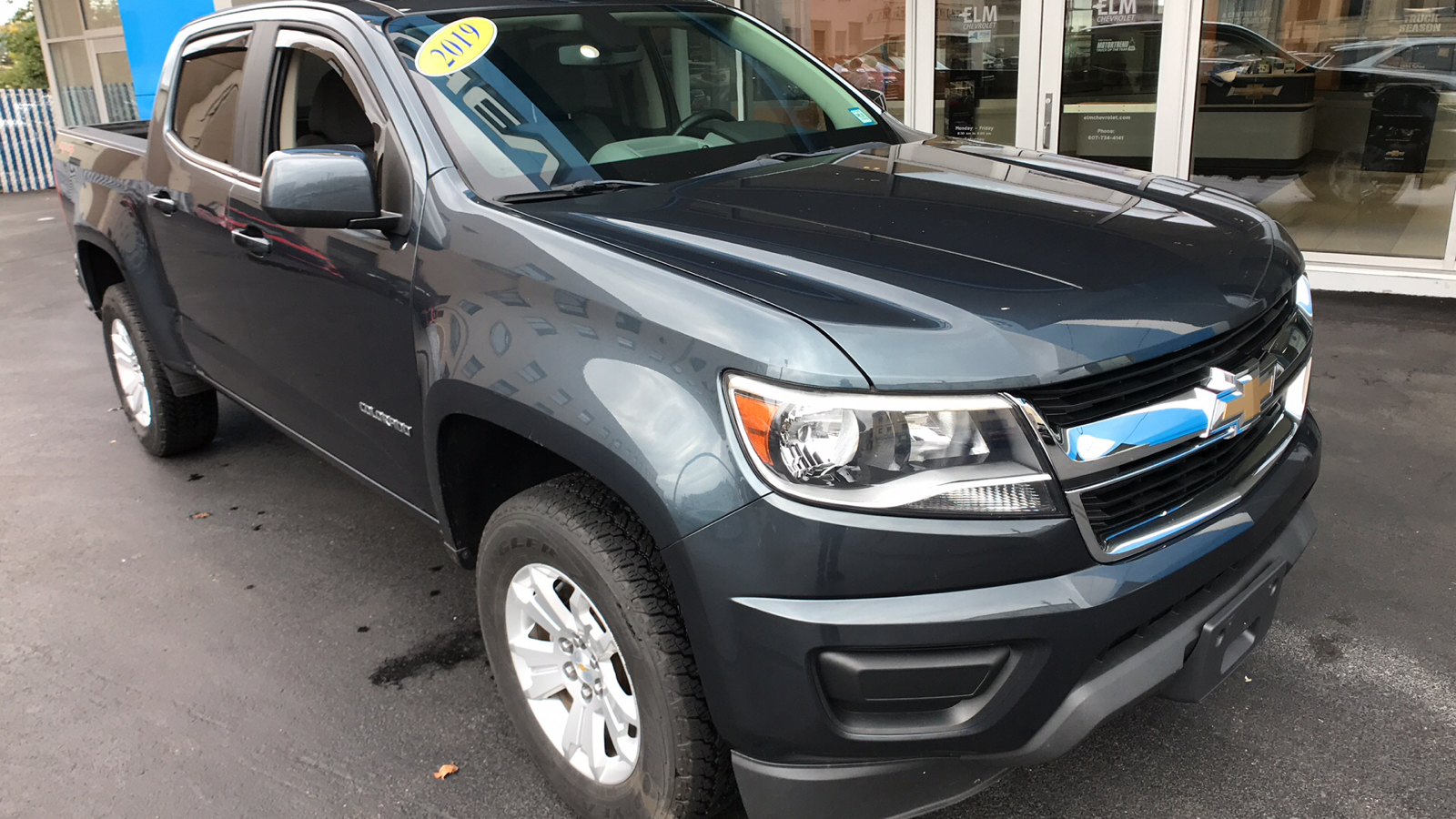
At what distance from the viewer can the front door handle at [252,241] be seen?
301 centimetres

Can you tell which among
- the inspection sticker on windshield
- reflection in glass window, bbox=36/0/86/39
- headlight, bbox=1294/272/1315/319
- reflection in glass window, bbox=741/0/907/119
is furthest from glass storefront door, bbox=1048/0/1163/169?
reflection in glass window, bbox=36/0/86/39

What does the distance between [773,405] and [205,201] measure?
247 cm

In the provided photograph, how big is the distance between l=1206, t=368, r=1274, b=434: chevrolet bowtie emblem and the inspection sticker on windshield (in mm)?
1879

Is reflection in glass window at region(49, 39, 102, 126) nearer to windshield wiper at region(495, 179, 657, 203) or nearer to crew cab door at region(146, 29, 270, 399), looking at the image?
crew cab door at region(146, 29, 270, 399)

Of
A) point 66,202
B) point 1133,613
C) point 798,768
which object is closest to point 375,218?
point 798,768

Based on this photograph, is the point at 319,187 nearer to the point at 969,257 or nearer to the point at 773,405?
the point at 773,405

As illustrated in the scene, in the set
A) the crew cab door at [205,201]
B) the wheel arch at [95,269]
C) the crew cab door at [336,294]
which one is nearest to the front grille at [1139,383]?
the crew cab door at [336,294]

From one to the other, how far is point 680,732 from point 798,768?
0.24m

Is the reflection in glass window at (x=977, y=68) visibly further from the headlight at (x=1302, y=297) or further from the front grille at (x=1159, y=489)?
the front grille at (x=1159, y=489)

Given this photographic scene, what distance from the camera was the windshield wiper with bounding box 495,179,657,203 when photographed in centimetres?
237

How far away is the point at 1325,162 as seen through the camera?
7.41 m

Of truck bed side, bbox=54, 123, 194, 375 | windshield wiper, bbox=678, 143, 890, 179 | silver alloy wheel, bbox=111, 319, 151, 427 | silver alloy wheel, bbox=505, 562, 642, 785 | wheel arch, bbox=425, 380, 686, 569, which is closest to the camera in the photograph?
wheel arch, bbox=425, 380, 686, 569

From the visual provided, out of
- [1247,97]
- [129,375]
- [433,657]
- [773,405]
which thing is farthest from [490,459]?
[1247,97]

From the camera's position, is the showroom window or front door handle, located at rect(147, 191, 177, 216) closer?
front door handle, located at rect(147, 191, 177, 216)
